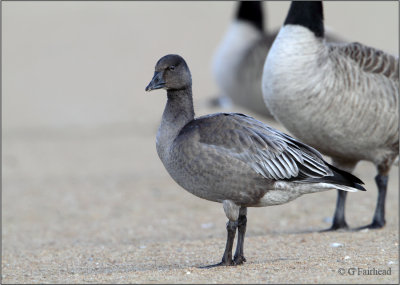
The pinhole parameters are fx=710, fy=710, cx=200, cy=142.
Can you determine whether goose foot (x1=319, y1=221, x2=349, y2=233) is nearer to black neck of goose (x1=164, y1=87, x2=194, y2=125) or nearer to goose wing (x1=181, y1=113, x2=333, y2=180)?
goose wing (x1=181, y1=113, x2=333, y2=180)

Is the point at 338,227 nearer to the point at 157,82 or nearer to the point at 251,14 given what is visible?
the point at 157,82

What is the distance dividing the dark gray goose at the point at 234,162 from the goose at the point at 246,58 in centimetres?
616

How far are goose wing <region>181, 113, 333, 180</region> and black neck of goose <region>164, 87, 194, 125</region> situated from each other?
13cm

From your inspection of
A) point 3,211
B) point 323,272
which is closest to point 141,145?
point 3,211

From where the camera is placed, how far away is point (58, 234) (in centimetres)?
922

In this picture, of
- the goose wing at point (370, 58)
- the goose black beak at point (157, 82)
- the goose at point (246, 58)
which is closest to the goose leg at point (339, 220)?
the goose wing at point (370, 58)

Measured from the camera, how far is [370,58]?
837 centimetres

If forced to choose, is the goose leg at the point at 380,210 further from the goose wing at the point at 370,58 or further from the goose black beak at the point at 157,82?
the goose black beak at the point at 157,82

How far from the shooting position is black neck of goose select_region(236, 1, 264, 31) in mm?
13617

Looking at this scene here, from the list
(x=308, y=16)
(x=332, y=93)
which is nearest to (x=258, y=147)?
(x=332, y=93)

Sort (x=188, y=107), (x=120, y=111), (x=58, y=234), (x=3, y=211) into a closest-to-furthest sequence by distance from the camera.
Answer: (x=188, y=107), (x=58, y=234), (x=3, y=211), (x=120, y=111)

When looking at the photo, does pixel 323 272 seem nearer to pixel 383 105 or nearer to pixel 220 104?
pixel 383 105

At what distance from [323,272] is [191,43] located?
78.5 ft

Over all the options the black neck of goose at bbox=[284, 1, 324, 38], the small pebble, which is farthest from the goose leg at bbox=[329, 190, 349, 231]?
the black neck of goose at bbox=[284, 1, 324, 38]
